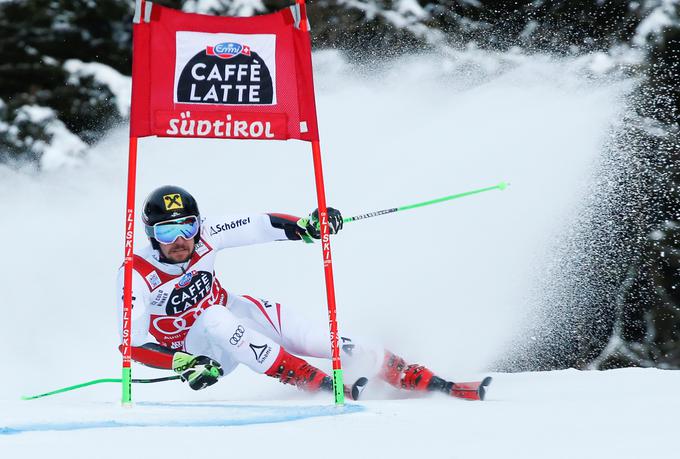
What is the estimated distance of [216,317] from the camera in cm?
529

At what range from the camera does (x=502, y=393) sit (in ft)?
17.1

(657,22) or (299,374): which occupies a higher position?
(657,22)

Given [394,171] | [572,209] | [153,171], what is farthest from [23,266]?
[572,209]

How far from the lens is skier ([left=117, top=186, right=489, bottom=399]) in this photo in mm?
5133

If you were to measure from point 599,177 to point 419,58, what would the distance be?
2632 millimetres

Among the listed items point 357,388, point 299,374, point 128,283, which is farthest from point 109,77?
point 357,388

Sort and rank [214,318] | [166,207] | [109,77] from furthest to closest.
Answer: [109,77], [214,318], [166,207]

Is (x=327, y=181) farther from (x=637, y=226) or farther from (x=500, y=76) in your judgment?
(x=637, y=226)

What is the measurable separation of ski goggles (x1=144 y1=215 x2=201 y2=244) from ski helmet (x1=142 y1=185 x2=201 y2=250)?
2 cm

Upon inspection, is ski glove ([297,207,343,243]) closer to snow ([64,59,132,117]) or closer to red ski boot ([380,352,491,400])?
red ski boot ([380,352,491,400])

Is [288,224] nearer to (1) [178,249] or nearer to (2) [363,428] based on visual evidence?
(1) [178,249]

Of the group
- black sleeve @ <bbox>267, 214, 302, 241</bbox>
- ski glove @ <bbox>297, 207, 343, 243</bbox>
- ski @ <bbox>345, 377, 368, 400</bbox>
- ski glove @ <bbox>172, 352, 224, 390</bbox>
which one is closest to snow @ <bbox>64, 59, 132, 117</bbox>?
black sleeve @ <bbox>267, 214, 302, 241</bbox>

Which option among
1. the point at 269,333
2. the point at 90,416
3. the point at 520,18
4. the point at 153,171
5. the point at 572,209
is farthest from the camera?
the point at 520,18

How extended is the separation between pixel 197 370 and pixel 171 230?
86cm
